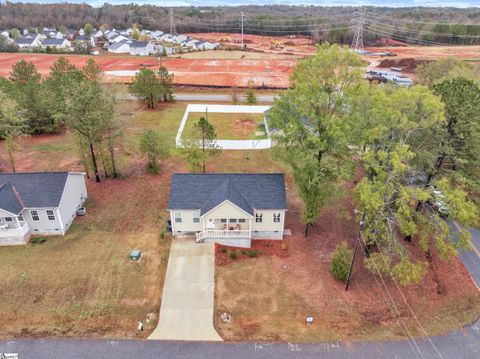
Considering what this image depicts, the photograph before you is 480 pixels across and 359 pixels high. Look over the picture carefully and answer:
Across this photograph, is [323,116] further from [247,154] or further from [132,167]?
[132,167]

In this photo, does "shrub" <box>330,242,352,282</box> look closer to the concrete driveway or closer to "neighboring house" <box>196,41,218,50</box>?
the concrete driveway

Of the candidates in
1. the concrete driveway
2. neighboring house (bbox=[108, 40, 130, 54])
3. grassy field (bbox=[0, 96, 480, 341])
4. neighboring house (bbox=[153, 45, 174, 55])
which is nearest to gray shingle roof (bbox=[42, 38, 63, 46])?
neighboring house (bbox=[108, 40, 130, 54])

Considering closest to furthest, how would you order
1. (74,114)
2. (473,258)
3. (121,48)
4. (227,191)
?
(227,191), (473,258), (74,114), (121,48)

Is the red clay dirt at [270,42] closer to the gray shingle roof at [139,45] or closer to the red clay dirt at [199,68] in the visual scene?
the red clay dirt at [199,68]

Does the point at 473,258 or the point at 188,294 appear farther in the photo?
the point at 473,258

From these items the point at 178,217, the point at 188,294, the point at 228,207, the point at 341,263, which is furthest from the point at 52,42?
the point at 341,263

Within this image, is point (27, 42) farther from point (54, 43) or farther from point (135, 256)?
point (135, 256)

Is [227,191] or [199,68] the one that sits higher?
[227,191]
